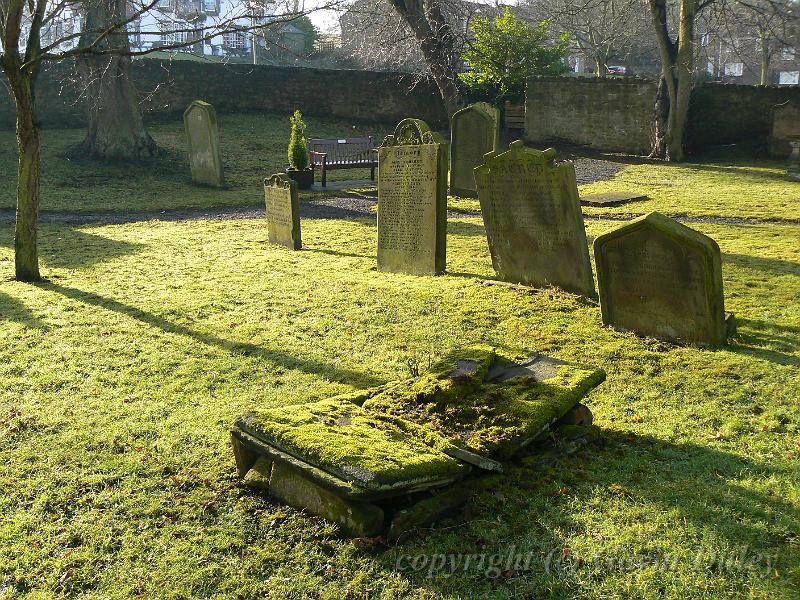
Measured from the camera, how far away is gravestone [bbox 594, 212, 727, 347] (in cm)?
623

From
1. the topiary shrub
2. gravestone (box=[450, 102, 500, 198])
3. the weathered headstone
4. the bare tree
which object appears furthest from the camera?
the topiary shrub

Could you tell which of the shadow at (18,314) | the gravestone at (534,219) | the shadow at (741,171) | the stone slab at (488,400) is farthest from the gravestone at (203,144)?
the stone slab at (488,400)

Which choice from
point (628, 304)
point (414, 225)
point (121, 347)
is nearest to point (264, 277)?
point (414, 225)

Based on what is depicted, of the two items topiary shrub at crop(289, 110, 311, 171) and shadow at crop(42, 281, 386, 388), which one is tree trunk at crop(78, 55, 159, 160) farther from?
shadow at crop(42, 281, 386, 388)

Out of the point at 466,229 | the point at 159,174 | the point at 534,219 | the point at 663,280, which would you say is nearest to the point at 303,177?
the point at 159,174

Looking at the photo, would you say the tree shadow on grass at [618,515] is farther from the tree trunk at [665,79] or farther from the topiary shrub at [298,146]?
the tree trunk at [665,79]

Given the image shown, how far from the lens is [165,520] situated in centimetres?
407

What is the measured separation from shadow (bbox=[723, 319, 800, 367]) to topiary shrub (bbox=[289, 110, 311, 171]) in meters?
13.3

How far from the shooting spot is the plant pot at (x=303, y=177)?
1941cm

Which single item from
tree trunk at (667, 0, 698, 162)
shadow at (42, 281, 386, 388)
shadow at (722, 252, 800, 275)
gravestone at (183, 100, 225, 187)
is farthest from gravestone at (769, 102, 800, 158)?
shadow at (42, 281, 386, 388)

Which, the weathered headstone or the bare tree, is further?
the weathered headstone

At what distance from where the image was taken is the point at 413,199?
384 inches

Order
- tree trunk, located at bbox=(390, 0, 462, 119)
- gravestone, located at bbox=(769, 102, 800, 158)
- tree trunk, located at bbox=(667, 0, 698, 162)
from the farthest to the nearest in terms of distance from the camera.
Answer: tree trunk, located at bbox=(390, 0, 462, 119), gravestone, located at bbox=(769, 102, 800, 158), tree trunk, located at bbox=(667, 0, 698, 162)

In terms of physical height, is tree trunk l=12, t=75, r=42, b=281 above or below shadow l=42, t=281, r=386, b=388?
above
